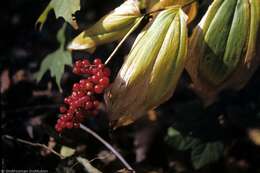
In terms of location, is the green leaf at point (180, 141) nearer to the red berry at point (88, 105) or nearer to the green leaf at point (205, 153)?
the green leaf at point (205, 153)

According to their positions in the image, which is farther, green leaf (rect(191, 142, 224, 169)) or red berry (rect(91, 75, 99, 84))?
green leaf (rect(191, 142, 224, 169))

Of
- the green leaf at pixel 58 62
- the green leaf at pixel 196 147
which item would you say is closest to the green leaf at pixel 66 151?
the green leaf at pixel 58 62

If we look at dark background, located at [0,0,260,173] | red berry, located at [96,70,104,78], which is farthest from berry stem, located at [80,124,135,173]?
red berry, located at [96,70,104,78]

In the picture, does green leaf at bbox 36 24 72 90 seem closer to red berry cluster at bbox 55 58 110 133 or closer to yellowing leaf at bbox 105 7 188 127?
red berry cluster at bbox 55 58 110 133

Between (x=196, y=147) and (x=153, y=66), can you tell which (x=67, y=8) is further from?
(x=196, y=147)

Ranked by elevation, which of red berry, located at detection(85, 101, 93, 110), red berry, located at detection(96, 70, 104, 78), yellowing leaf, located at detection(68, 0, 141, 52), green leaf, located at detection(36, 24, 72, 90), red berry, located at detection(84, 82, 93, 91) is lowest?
green leaf, located at detection(36, 24, 72, 90)

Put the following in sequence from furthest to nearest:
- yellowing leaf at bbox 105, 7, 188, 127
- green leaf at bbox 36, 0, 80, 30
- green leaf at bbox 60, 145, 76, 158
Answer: green leaf at bbox 60, 145, 76, 158
green leaf at bbox 36, 0, 80, 30
yellowing leaf at bbox 105, 7, 188, 127

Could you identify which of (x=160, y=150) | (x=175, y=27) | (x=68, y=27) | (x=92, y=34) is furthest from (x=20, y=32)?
(x=175, y=27)

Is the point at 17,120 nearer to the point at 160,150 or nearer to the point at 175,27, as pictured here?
the point at 160,150
